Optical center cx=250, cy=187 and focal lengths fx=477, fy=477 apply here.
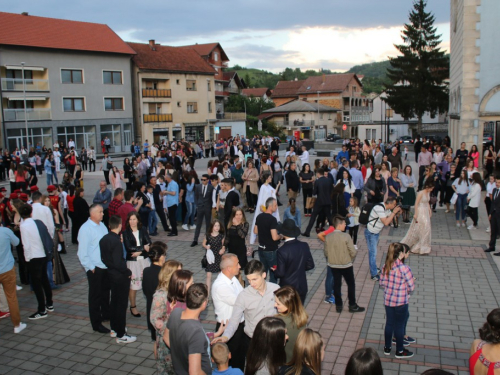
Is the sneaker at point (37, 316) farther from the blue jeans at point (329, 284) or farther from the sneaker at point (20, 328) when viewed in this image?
the blue jeans at point (329, 284)

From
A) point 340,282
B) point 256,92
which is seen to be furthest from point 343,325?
point 256,92

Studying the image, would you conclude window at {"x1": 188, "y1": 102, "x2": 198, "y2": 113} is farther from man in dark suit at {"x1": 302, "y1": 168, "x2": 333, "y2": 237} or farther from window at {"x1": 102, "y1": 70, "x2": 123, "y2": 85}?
man in dark suit at {"x1": 302, "y1": 168, "x2": 333, "y2": 237}

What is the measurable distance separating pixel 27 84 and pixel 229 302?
41.8 m

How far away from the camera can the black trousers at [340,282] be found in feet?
25.0

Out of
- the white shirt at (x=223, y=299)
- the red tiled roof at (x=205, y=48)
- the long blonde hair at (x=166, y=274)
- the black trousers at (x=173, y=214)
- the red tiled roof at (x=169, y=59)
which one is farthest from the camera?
the red tiled roof at (x=205, y=48)

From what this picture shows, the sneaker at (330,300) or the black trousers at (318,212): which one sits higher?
the black trousers at (318,212)

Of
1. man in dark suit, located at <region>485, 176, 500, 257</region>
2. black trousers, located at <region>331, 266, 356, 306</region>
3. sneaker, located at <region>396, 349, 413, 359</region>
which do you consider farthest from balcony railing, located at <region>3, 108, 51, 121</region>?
sneaker, located at <region>396, 349, 413, 359</region>

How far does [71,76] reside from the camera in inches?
1756

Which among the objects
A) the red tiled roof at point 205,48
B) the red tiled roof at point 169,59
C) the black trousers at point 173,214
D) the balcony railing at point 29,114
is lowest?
the black trousers at point 173,214

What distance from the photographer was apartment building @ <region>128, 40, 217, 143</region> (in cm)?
5081

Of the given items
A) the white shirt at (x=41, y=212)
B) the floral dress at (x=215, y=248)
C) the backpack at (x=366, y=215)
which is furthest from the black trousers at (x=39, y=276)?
the backpack at (x=366, y=215)

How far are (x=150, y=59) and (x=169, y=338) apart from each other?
50528 millimetres

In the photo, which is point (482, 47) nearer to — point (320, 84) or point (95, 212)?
point (95, 212)

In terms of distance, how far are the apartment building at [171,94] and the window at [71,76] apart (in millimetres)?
6562
